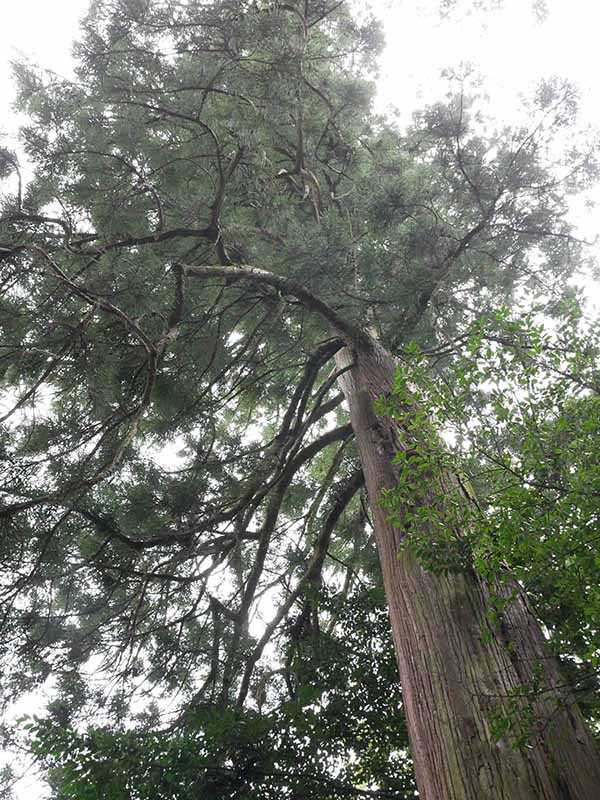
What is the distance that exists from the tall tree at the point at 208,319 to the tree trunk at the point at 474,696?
1.2 inches

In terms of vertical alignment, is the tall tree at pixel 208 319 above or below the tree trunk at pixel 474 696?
above

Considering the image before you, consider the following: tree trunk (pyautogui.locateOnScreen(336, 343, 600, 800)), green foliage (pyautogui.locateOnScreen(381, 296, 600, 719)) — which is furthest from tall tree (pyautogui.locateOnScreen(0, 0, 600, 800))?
green foliage (pyautogui.locateOnScreen(381, 296, 600, 719))

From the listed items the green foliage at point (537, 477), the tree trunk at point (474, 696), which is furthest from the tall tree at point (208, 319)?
the green foliage at point (537, 477)

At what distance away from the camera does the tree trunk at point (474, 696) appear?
6.51ft

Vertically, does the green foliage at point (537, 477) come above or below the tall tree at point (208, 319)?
below

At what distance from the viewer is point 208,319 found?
16.6ft

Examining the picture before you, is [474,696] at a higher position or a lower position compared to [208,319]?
lower

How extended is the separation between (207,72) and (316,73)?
1.37 m

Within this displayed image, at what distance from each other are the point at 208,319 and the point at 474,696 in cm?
375

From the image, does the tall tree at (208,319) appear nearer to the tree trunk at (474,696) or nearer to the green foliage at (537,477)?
the tree trunk at (474,696)

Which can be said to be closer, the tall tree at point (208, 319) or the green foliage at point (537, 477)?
the green foliage at point (537, 477)

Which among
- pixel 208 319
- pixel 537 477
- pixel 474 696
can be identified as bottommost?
pixel 474 696

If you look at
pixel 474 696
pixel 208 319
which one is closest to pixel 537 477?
pixel 474 696

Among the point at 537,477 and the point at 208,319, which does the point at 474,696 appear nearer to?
the point at 537,477
